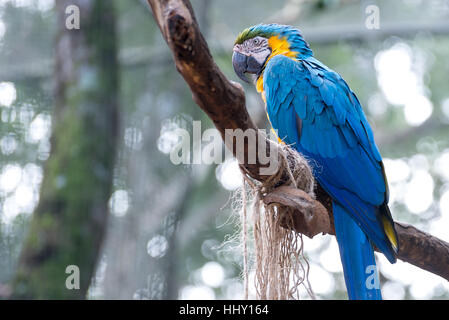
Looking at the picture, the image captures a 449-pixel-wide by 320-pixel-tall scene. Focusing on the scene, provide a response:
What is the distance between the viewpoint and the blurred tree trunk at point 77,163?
2.22m

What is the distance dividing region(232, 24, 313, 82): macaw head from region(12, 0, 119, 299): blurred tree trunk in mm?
824

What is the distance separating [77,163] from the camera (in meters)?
2.42

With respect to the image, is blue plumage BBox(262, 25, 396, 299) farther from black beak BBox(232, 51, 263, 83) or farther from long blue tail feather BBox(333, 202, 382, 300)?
black beak BBox(232, 51, 263, 83)

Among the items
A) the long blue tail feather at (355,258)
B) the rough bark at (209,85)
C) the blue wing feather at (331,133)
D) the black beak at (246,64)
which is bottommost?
the long blue tail feather at (355,258)

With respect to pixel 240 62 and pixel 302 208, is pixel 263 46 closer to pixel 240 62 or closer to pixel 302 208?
pixel 240 62

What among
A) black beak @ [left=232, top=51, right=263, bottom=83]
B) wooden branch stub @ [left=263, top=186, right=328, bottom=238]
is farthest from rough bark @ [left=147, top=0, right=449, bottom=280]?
black beak @ [left=232, top=51, right=263, bottom=83]

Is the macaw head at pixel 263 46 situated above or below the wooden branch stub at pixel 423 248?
above

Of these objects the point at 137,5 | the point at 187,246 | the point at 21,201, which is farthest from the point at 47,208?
the point at 187,246

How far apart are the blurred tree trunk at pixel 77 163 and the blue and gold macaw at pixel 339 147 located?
3.16ft

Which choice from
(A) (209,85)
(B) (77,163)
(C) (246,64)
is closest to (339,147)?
(C) (246,64)

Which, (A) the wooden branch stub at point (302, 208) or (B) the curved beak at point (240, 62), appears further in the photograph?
(B) the curved beak at point (240, 62)

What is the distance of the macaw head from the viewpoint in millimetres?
2191

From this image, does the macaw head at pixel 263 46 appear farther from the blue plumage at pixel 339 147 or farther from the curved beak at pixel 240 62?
the blue plumage at pixel 339 147

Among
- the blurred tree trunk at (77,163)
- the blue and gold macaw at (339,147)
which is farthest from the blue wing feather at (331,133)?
the blurred tree trunk at (77,163)
